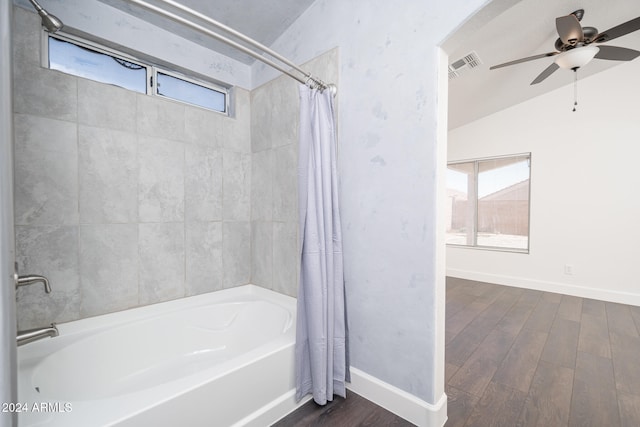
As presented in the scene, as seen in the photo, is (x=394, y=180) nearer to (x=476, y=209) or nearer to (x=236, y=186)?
(x=236, y=186)

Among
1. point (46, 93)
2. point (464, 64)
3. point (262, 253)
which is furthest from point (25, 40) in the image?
point (464, 64)

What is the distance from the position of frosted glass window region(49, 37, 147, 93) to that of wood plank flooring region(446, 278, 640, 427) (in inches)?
110

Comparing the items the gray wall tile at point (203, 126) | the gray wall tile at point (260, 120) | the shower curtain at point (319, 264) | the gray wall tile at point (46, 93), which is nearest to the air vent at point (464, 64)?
the shower curtain at point (319, 264)

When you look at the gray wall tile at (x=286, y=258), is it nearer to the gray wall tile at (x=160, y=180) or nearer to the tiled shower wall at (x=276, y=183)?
the tiled shower wall at (x=276, y=183)

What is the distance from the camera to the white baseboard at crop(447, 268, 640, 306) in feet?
9.91

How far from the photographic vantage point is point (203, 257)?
207 cm

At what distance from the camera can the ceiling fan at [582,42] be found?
1809 mm

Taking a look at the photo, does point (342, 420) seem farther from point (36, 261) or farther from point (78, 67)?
point (78, 67)

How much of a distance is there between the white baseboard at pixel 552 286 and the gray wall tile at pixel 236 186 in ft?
11.2

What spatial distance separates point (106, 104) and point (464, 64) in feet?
9.04

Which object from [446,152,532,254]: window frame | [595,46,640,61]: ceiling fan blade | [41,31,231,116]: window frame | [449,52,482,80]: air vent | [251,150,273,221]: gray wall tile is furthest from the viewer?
[446,152,532,254]: window frame

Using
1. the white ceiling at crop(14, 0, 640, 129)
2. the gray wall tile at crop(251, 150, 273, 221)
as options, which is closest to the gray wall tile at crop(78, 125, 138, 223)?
the white ceiling at crop(14, 0, 640, 129)

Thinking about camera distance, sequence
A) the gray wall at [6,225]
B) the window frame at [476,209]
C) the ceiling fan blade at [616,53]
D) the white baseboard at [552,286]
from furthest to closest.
Answer: the window frame at [476,209], the white baseboard at [552,286], the ceiling fan blade at [616,53], the gray wall at [6,225]

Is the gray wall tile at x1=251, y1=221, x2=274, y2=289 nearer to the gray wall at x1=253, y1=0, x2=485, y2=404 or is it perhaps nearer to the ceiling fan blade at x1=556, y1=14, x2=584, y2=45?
the gray wall at x1=253, y1=0, x2=485, y2=404
